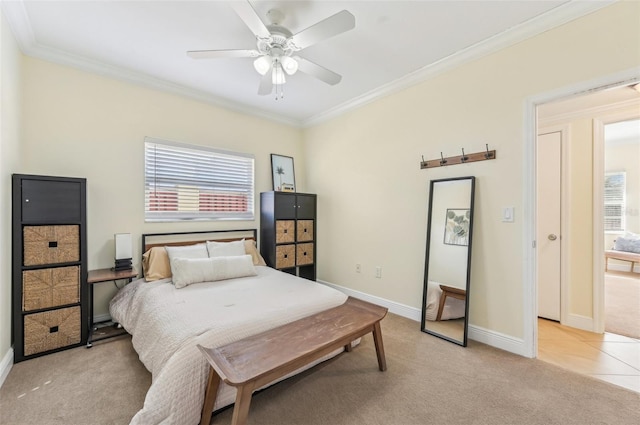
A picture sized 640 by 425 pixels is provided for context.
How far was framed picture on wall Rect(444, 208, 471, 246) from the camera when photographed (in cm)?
263

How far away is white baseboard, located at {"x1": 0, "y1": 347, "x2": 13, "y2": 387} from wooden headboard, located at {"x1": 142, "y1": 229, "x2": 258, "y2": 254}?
1264mm

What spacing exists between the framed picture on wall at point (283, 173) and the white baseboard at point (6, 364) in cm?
310

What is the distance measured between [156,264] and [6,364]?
120 centimetres

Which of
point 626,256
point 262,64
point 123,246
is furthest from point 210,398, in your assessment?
point 626,256

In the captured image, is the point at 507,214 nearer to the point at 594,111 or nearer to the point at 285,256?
the point at 594,111

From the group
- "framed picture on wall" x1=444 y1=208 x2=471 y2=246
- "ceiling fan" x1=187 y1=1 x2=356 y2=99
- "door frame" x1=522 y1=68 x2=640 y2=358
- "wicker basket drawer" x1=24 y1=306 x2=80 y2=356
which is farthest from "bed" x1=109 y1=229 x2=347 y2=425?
"ceiling fan" x1=187 y1=1 x2=356 y2=99

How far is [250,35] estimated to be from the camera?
2.32 metres

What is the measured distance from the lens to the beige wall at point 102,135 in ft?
8.44

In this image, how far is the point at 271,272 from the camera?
10.6ft

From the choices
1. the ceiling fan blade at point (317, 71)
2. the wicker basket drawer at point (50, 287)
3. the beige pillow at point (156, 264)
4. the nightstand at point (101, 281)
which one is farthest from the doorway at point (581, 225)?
the wicker basket drawer at point (50, 287)

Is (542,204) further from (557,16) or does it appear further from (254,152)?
(254,152)

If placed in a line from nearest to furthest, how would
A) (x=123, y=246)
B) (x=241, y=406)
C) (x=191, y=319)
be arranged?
1. (x=241, y=406)
2. (x=191, y=319)
3. (x=123, y=246)

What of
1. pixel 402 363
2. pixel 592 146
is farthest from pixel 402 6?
pixel 402 363

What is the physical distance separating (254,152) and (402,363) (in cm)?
331
